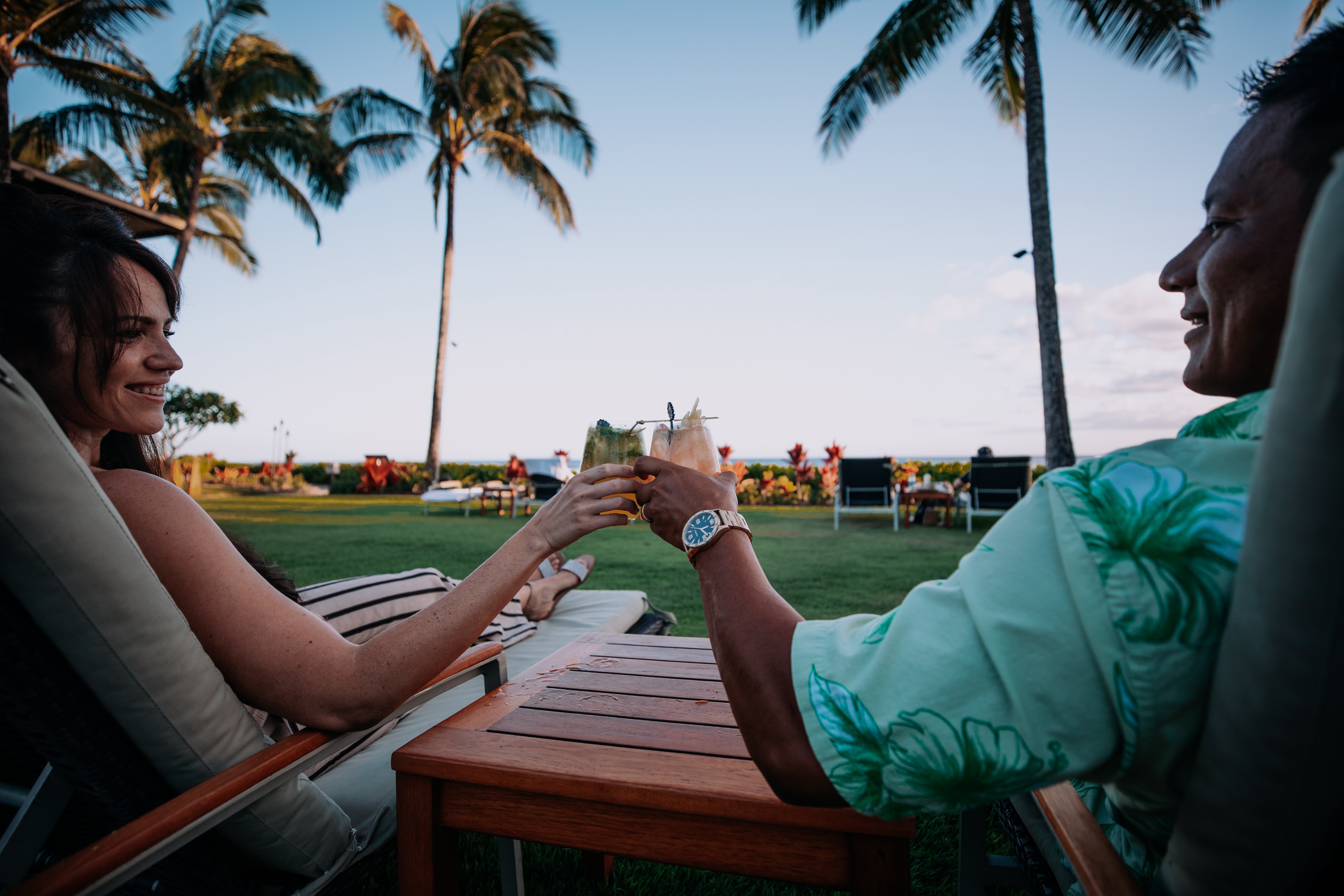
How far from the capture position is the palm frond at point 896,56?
9773mm

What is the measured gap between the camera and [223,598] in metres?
1.13

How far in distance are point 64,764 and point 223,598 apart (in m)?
0.30

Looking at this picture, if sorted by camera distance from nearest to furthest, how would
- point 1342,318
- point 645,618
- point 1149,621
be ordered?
point 1342,318 → point 1149,621 → point 645,618

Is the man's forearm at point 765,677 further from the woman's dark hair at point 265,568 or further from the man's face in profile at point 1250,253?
the woman's dark hair at point 265,568

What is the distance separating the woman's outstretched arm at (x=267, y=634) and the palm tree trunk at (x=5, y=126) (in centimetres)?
846

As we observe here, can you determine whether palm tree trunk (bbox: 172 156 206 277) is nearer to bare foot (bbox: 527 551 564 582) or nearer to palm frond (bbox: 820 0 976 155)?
palm frond (bbox: 820 0 976 155)

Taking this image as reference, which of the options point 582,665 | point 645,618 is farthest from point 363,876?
point 645,618

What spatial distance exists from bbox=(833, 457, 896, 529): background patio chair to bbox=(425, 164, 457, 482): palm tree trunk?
1005 centimetres

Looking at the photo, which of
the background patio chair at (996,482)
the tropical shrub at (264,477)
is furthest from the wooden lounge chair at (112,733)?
the tropical shrub at (264,477)

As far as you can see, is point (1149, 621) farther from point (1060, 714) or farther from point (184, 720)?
point (184, 720)

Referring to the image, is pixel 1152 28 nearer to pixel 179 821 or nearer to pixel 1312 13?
pixel 1312 13

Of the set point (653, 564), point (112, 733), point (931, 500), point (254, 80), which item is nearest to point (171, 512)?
point (112, 733)

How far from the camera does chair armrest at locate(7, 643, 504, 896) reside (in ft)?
2.32

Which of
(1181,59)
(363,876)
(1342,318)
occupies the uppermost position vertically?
(1181,59)
